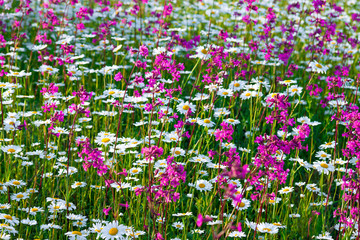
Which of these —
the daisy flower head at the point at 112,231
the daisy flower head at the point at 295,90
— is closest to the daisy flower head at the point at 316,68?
the daisy flower head at the point at 295,90

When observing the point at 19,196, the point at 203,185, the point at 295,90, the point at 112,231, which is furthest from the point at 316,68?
the point at 19,196

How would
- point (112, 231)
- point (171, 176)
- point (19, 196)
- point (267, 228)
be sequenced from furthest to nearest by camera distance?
point (19, 196)
point (267, 228)
point (112, 231)
point (171, 176)

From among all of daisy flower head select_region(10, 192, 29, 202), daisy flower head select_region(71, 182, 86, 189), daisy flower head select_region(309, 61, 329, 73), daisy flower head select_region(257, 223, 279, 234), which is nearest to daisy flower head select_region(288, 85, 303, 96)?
daisy flower head select_region(309, 61, 329, 73)

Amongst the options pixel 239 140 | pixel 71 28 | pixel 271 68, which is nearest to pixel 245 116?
pixel 239 140

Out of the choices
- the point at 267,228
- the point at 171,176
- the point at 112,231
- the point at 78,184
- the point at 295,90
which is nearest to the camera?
the point at 171,176

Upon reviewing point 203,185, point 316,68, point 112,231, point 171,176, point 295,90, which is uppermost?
point 316,68

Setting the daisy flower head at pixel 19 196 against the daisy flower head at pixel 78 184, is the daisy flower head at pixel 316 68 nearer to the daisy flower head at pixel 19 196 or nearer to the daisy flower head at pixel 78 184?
the daisy flower head at pixel 78 184

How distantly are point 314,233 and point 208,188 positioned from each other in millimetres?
885

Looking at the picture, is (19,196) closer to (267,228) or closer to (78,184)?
(78,184)

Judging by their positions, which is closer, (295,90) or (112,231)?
(112,231)

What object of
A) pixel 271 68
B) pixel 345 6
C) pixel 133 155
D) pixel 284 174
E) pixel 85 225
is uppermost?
pixel 345 6

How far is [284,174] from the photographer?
289 cm

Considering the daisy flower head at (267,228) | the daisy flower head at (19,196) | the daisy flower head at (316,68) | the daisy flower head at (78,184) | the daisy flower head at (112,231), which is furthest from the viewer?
the daisy flower head at (316,68)

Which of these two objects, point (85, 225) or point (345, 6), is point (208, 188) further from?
→ point (345, 6)
